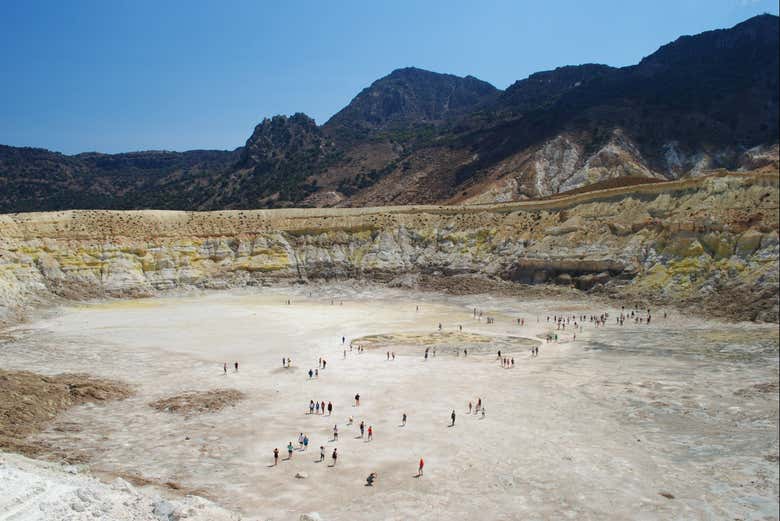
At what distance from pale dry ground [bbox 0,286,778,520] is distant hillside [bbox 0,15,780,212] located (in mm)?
35358

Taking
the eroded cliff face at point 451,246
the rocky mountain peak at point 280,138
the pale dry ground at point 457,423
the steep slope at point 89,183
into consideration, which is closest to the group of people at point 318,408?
the pale dry ground at point 457,423

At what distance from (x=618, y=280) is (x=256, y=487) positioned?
3957 centimetres

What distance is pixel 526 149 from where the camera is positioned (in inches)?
3863

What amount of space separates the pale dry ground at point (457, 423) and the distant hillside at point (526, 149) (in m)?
35.4

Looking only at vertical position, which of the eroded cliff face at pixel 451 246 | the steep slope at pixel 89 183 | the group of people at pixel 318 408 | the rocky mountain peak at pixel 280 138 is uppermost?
the rocky mountain peak at pixel 280 138

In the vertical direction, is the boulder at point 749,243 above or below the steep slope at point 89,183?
below

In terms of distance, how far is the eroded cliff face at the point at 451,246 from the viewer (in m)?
40.8

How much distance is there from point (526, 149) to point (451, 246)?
4454 cm

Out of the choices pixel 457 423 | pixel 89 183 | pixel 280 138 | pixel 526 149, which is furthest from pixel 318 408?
pixel 89 183

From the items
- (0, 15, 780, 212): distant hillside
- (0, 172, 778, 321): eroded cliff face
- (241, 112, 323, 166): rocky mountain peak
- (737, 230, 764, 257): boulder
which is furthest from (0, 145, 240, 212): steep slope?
(737, 230, 764, 257): boulder

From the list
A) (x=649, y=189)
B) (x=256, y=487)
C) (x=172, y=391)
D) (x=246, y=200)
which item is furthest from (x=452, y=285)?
(x=246, y=200)

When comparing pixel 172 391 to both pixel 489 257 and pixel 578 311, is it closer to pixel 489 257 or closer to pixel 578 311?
pixel 578 311

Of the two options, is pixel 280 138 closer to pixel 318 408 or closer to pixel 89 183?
pixel 89 183

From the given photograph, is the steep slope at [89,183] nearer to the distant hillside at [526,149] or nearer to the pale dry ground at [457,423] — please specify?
the distant hillside at [526,149]
